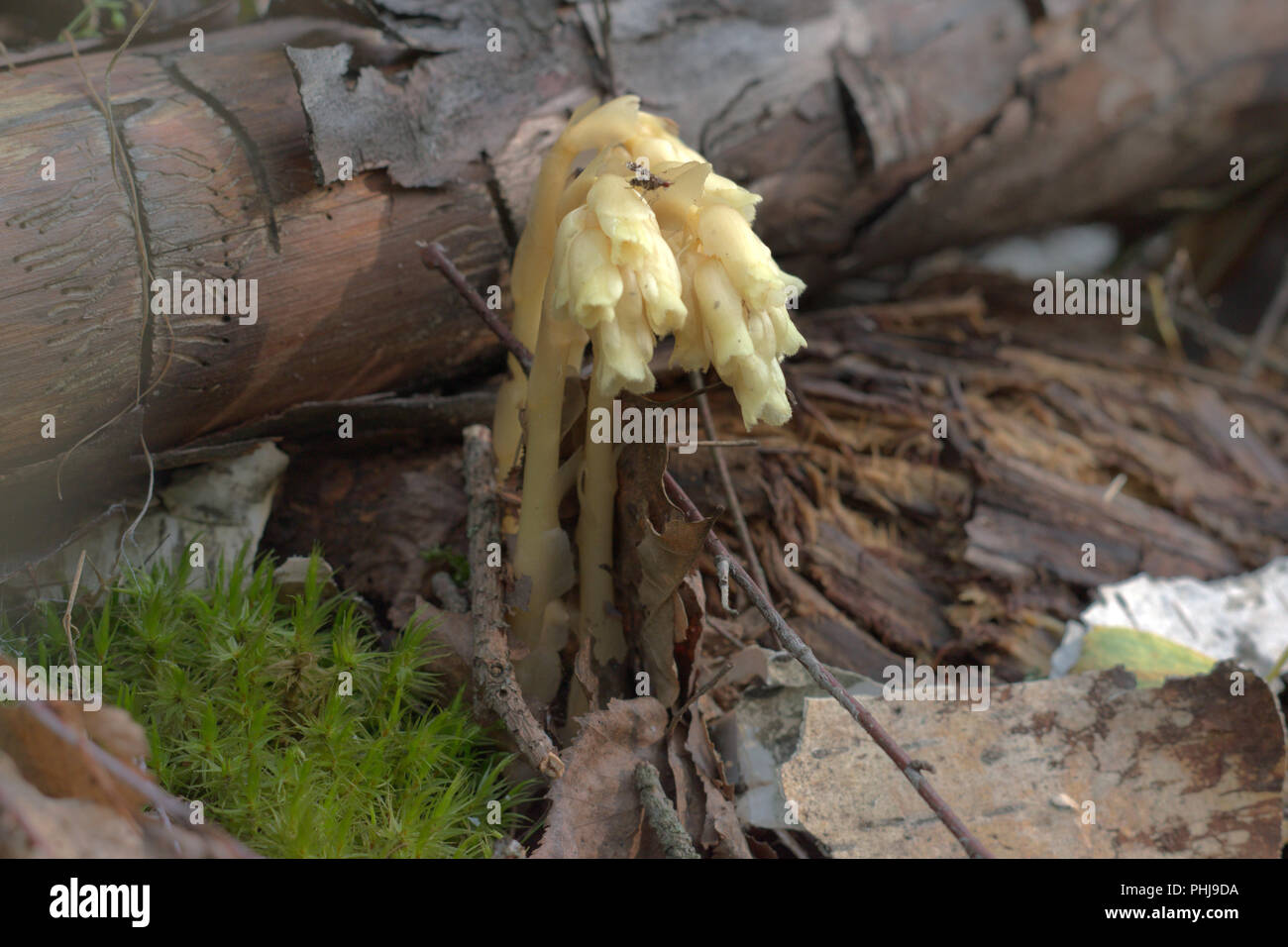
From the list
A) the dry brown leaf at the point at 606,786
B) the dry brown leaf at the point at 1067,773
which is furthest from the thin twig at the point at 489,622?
the dry brown leaf at the point at 1067,773

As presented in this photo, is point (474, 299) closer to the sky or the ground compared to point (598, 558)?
closer to the sky

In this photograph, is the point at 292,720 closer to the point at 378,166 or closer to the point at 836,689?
the point at 836,689

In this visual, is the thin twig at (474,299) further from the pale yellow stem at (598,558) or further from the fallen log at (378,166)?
the fallen log at (378,166)

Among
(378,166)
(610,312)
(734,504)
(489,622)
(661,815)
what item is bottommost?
(661,815)

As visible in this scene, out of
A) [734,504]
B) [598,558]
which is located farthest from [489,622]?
[734,504]

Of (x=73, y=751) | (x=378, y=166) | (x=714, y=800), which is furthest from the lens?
(x=378, y=166)

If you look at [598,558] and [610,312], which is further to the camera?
[598,558]
